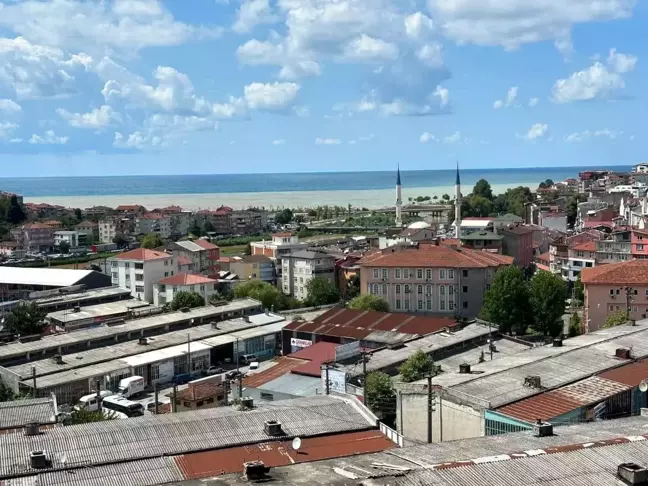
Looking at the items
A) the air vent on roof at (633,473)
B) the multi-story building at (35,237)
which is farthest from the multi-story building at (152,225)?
the air vent on roof at (633,473)

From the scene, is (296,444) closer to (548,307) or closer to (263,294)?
(548,307)

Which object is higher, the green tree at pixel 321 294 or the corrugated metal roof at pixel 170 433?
the corrugated metal roof at pixel 170 433

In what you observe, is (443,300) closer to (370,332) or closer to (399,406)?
(370,332)

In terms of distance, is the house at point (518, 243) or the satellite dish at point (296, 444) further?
the house at point (518, 243)

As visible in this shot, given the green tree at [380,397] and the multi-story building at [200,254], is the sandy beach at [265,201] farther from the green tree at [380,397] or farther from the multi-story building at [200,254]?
the green tree at [380,397]

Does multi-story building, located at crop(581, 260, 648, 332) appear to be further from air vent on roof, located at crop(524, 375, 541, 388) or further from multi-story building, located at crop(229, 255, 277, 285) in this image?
multi-story building, located at crop(229, 255, 277, 285)

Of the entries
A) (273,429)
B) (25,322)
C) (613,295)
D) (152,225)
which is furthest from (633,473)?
(152,225)
